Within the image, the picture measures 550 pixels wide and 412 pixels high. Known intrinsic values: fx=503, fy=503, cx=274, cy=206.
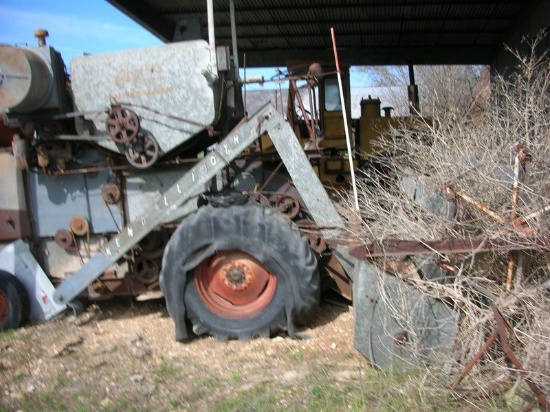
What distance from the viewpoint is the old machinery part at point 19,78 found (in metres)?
4.34


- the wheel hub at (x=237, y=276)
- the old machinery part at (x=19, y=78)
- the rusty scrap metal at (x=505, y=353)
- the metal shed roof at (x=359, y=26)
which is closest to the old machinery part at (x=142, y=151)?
the old machinery part at (x=19, y=78)

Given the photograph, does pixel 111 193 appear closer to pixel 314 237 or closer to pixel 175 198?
pixel 175 198

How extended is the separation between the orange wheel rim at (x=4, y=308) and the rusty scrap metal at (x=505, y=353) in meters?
4.11

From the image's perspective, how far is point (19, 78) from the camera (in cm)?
436

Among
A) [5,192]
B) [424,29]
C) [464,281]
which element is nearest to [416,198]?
[464,281]

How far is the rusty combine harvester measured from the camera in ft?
13.7

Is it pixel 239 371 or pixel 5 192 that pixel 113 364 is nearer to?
pixel 239 371

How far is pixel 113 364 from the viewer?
4.05 metres

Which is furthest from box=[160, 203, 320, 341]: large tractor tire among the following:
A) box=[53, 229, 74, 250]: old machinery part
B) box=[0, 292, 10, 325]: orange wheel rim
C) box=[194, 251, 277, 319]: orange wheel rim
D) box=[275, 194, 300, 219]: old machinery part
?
box=[0, 292, 10, 325]: orange wheel rim

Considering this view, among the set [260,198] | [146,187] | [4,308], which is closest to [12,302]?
[4,308]

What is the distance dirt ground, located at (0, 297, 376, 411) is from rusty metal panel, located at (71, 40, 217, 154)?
1.75 metres

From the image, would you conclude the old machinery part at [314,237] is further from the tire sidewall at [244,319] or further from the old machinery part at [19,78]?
the old machinery part at [19,78]

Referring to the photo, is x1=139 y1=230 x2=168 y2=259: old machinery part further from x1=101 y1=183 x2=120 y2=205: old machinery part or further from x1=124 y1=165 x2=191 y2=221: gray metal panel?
x1=101 y1=183 x2=120 y2=205: old machinery part

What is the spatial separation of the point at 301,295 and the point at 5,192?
3.13m
